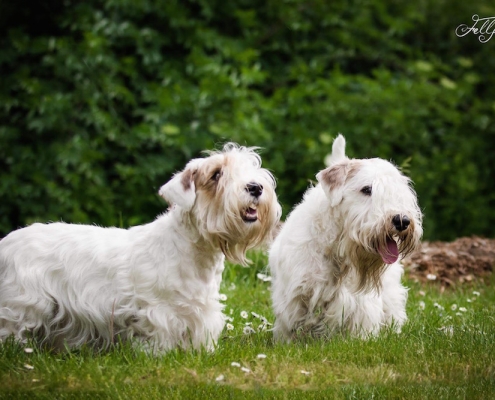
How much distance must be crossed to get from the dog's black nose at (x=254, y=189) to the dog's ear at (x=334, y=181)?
0.70 m

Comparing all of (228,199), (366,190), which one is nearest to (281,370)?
(228,199)

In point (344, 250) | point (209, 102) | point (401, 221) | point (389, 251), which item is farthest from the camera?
point (209, 102)

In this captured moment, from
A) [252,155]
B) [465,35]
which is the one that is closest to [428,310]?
[252,155]

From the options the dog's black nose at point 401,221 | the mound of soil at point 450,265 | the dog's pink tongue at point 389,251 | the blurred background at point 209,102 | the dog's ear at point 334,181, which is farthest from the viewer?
the blurred background at point 209,102

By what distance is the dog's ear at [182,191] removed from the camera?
5418 mm

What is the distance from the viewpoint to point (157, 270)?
17.9ft

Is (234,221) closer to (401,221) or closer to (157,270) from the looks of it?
(157,270)

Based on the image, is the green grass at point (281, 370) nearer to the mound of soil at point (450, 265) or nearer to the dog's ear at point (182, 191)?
the dog's ear at point (182, 191)

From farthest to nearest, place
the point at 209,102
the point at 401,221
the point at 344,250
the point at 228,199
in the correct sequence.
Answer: the point at 209,102 → the point at 344,250 → the point at 401,221 → the point at 228,199

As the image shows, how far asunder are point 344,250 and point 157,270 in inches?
53.8

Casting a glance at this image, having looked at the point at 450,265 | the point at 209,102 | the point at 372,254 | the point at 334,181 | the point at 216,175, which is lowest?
the point at 372,254

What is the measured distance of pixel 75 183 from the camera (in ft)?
35.6

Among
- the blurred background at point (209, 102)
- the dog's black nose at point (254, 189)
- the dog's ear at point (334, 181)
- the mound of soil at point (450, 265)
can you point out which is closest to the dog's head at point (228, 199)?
the dog's black nose at point (254, 189)

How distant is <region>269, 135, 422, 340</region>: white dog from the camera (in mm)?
5680
